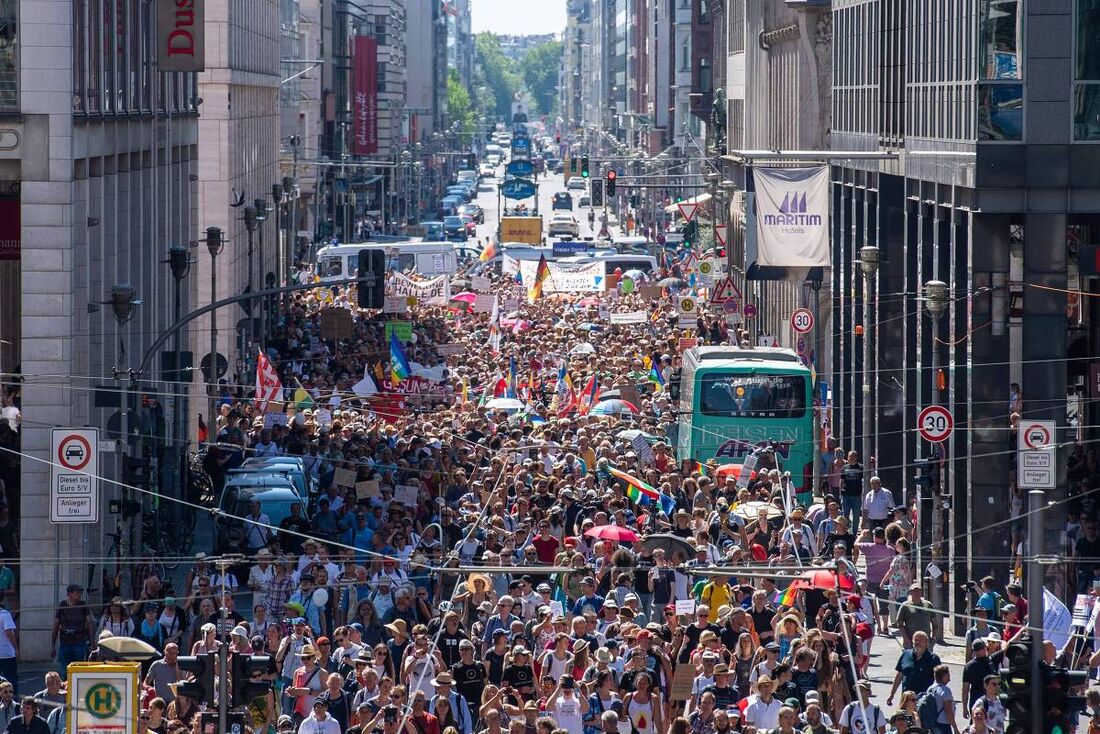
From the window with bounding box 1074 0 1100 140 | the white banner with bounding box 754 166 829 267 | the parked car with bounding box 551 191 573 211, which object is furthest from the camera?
the parked car with bounding box 551 191 573 211

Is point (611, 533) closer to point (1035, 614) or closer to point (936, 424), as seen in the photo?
point (936, 424)

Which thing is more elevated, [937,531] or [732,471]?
[732,471]

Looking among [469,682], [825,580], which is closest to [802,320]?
[825,580]

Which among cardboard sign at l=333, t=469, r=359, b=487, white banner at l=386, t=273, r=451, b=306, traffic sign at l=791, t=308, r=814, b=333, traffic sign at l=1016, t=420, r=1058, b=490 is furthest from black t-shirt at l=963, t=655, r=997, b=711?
white banner at l=386, t=273, r=451, b=306

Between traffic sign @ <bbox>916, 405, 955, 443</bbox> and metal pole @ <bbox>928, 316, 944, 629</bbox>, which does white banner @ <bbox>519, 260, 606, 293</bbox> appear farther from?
traffic sign @ <bbox>916, 405, 955, 443</bbox>

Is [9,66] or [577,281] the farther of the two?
[577,281]

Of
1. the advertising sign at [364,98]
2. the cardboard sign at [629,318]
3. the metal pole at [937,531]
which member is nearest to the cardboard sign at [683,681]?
the metal pole at [937,531]

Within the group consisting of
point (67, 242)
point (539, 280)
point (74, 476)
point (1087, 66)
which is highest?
point (1087, 66)
